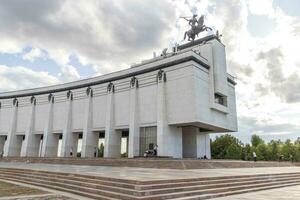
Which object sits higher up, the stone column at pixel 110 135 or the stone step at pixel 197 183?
the stone column at pixel 110 135

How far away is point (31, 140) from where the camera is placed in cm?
4706

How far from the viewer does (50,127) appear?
4547 centimetres

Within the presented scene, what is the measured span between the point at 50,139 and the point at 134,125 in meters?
18.4

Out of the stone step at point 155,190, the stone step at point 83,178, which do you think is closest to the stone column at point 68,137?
the stone step at point 83,178

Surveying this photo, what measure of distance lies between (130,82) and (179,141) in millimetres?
10707

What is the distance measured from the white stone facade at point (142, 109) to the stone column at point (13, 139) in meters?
0.17

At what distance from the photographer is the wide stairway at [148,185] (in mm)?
9199

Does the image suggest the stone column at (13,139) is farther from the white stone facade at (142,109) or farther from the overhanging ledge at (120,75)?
the overhanging ledge at (120,75)

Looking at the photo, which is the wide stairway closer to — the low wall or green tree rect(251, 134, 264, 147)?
the low wall

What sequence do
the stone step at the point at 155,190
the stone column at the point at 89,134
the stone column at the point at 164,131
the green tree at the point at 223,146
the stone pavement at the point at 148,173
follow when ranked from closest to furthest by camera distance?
the stone step at the point at 155,190, the stone pavement at the point at 148,173, the stone column at the point at 164,131, the stone column at the point at 89,134, the green tree at the point at 223,146

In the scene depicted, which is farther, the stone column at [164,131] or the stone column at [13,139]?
the stone column at [13,139]

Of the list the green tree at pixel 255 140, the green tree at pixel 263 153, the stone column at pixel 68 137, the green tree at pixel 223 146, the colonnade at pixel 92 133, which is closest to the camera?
the colonnade at pixel 92 133

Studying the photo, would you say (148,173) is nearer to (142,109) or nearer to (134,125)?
(134,125)

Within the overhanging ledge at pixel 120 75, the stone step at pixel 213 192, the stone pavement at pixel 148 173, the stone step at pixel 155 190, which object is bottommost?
the stone step at pixel 213 192
